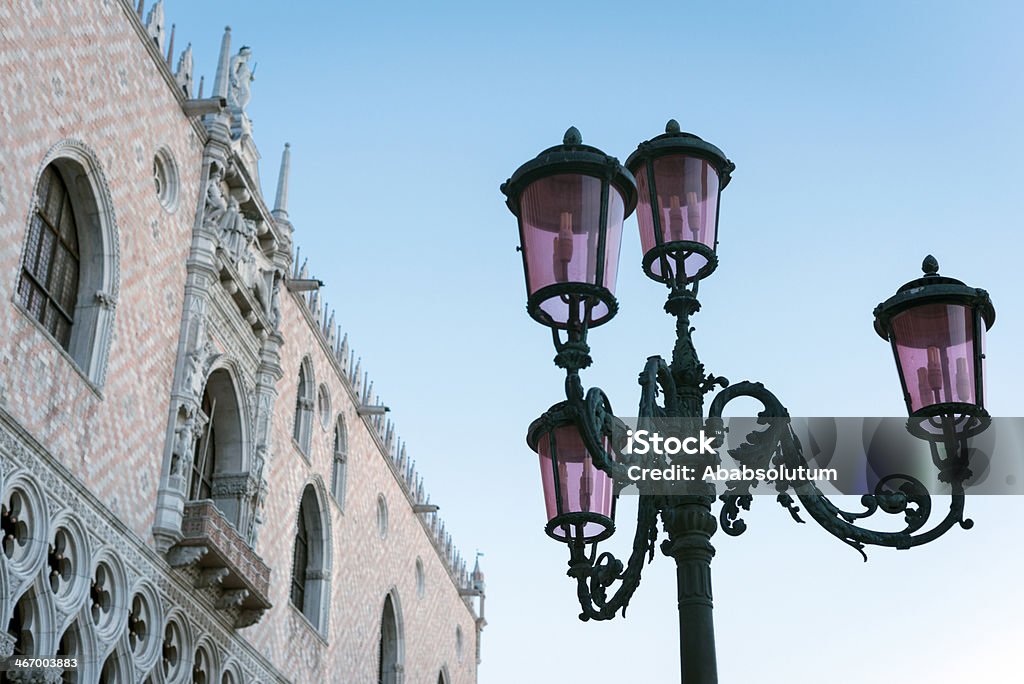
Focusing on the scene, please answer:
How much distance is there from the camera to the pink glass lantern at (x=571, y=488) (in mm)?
4605

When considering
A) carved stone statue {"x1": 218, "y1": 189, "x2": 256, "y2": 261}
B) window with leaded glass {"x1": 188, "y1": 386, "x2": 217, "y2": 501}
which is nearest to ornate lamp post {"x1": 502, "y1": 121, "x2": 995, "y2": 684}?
window with leaded glass {"x1": 188, "y1": 386, "x2": 217, "y2": 501}

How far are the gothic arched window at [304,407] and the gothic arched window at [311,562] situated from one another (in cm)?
65

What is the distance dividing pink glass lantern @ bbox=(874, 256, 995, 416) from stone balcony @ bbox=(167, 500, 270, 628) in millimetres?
8448

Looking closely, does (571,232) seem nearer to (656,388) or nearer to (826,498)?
(656,388)

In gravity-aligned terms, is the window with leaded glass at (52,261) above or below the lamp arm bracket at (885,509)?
above

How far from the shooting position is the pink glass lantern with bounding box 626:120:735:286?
14.5 feet

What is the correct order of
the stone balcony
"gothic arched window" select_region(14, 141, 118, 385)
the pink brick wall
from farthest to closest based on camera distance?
1. the stone balcony
2. "gothic arched window" select_region(14, 141, 118, 385)
3. the pink brick wall

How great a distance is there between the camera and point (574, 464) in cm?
479

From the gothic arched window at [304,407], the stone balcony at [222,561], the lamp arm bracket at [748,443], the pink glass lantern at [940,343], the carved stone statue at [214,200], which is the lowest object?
the lamp arm bracket at [748,443]

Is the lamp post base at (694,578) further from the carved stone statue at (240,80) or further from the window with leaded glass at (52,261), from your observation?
the carved stone statue at (240,80)

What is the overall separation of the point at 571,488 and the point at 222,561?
7618 millimetres

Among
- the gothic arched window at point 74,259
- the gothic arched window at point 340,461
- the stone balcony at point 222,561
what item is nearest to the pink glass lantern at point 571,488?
the gothic arched window at point 74,259

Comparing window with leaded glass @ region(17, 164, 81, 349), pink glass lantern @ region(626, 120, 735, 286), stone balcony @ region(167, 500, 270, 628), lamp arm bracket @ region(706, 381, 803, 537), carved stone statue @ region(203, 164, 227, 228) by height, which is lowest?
lamp arm bracket @ region(706, 381, 803, 537)

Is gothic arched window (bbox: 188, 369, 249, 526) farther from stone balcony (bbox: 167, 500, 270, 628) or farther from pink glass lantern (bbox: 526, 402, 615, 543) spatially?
→ pink glass lantern (bbox: 526, 402, 615, 543)
